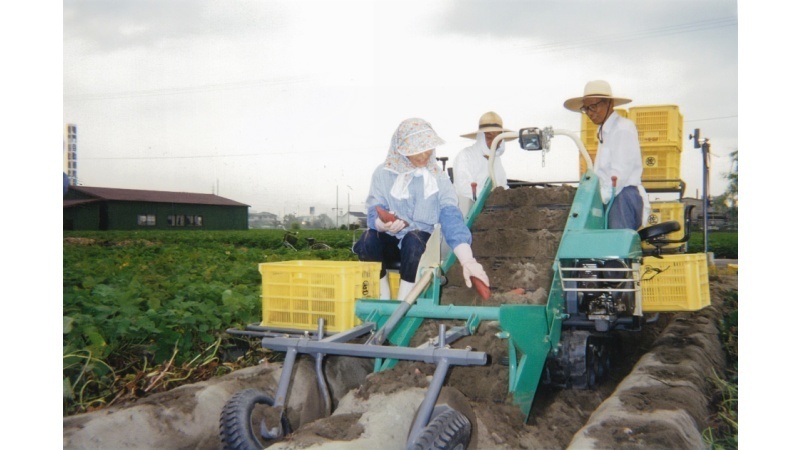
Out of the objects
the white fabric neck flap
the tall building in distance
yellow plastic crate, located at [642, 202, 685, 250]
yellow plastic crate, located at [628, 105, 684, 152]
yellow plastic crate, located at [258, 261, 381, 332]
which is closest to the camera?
yellow plastic crate, located at [258, 261, 381, 332]

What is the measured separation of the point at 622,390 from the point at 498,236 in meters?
1.41

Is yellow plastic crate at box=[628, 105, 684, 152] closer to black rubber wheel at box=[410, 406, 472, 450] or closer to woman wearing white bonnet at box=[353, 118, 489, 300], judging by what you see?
woman wearing white bonnet at box=[353, 118, 489, 300]

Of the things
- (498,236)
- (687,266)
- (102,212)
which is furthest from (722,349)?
(102,212)

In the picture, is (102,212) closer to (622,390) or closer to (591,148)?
(622,390)

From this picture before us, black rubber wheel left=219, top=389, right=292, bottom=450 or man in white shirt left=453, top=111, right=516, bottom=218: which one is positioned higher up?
man in white shirt left=453, top=111, right=516, bottom=218

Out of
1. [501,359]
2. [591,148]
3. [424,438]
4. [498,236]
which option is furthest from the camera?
[591,148]

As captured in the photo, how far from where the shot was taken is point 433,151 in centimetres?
438

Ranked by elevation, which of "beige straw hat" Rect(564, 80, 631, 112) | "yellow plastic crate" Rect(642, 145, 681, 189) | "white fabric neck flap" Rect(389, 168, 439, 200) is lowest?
"white fabric neck flap" Rect(389, 168, 439, 200)

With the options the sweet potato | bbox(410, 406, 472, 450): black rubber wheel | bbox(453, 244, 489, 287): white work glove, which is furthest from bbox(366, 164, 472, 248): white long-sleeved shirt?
bbox(410, 406, 472, 450): black rubber wheel

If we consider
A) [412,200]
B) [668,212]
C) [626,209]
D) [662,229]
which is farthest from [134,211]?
[668,212]

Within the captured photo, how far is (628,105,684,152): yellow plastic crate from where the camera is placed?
7.25 metres

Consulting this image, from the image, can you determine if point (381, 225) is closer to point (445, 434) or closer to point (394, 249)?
point (394, 249)

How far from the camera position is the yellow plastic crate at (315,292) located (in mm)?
4125

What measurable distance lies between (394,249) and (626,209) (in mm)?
1943
